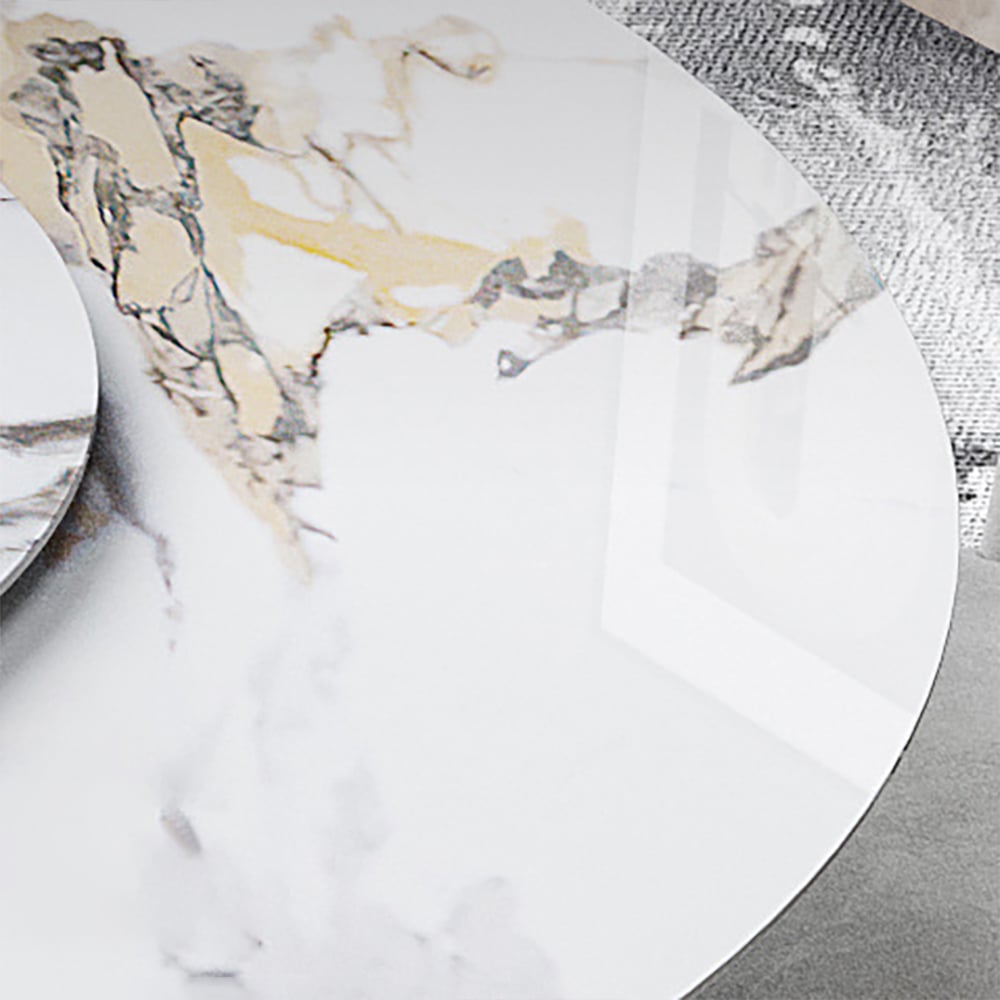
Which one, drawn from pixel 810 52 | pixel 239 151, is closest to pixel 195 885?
pixel 239 151

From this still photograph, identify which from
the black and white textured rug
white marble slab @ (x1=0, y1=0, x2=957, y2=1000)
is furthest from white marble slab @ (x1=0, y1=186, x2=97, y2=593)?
the black and white textured rug

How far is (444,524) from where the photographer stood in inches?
26.3

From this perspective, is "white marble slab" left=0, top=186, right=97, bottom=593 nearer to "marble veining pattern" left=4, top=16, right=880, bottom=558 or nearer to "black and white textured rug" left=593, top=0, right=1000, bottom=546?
"marble veining pattern" left=4, top=16, right=880, bottom=558

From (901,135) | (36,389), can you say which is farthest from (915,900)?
(901,135)

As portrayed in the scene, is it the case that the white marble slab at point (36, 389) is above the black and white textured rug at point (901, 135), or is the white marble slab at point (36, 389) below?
above

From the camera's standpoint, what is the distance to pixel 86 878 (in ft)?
1.69

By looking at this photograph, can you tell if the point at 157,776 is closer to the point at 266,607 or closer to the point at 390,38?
the point at 266,607

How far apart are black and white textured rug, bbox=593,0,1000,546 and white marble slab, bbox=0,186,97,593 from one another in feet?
3.13

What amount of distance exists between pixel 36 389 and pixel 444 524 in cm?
21

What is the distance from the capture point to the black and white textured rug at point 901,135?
1523 mm

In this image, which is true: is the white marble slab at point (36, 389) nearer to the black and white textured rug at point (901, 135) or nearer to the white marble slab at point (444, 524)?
the white marble slab at point (444, 524)

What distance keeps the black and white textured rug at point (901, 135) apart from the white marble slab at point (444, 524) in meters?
0.70

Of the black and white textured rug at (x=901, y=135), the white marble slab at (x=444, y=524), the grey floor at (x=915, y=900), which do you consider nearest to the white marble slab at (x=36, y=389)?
the white marble slab at (x=444, y=524)

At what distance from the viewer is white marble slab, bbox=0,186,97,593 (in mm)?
630
